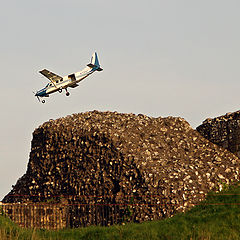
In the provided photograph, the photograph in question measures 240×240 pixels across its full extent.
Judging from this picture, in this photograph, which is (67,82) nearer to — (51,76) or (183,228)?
(51,76)

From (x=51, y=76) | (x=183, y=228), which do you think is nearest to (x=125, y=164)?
(x=183, y=228)

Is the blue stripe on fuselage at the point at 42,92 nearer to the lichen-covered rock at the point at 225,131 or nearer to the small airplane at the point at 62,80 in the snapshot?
the small airplane at the point at 62,80

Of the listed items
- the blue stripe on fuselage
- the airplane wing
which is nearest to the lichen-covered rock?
the airplane wing

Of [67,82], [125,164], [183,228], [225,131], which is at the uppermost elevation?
[67,82]

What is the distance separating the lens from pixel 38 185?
29.8 metres

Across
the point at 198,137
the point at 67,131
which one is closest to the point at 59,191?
the point at 67,131

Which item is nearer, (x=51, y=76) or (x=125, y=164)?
(x=125, y=164)

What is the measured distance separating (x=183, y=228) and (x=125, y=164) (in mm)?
6999

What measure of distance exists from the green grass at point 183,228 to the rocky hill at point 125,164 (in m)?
1.67

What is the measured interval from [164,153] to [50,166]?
7199mm

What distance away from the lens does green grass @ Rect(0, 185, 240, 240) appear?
1877 centimetres

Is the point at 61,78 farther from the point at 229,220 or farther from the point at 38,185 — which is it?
the point at 229,220

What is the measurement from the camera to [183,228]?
1995 centimetres

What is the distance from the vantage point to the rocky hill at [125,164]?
2464cm
